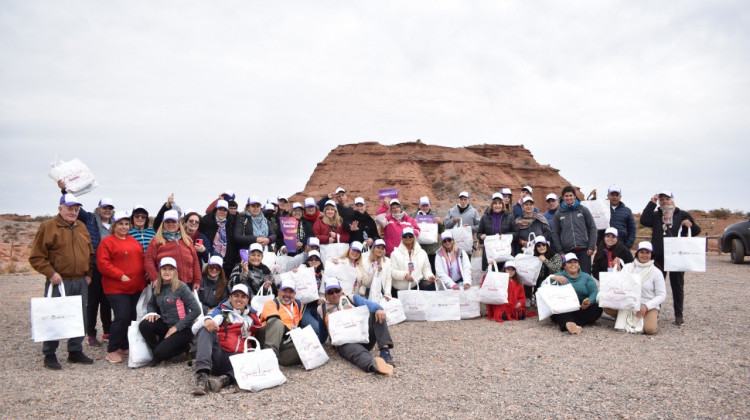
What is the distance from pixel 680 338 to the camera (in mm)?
7020

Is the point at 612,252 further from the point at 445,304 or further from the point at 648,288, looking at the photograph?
the point at 445,304

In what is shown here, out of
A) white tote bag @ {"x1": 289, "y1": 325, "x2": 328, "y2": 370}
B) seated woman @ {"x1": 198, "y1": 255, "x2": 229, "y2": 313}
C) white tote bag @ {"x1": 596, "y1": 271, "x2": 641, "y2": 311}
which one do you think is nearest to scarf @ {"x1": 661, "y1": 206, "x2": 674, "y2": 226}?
white tote bag @ {"x1": 596, "y1": 271, "x2": 641, "y2": 311}

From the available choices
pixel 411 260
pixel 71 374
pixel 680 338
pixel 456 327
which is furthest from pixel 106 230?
pixel 680 338

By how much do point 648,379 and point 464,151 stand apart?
6392 cm

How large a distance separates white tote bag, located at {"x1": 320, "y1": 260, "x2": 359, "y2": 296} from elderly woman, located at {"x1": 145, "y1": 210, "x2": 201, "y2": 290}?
2055 millimetres

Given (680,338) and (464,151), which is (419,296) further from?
(464,151)

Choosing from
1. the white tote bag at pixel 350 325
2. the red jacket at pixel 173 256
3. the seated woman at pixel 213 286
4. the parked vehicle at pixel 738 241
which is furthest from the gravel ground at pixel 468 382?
the parked vehicle at pixel 738 241

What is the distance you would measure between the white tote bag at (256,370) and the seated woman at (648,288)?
5303mm

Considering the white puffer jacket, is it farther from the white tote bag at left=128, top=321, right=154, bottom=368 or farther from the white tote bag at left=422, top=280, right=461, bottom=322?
the white tote bag at left=128, top=321, right=154, bottom=368

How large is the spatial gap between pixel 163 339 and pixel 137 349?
12.4 inches

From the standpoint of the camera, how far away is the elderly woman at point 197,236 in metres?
7.34

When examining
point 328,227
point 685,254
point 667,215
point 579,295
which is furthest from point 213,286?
point 667,215

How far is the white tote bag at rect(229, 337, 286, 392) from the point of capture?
5148mm

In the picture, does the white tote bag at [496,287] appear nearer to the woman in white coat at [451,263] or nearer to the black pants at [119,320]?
the woman in white coat at [451,263]
